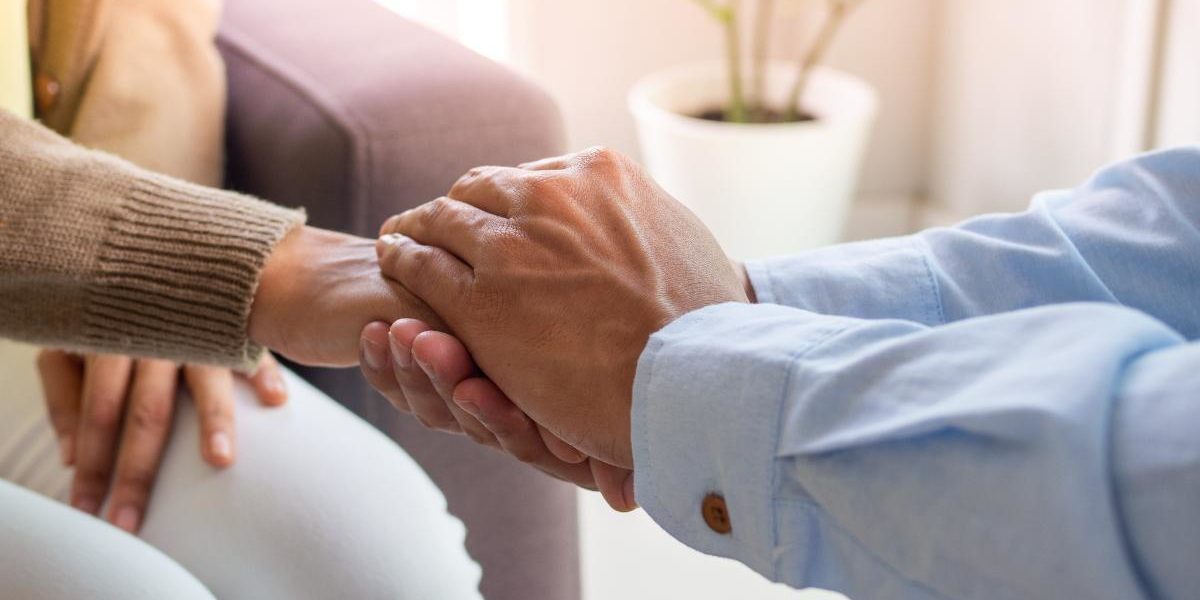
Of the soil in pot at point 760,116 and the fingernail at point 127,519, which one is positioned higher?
the fingernail at point 127,519

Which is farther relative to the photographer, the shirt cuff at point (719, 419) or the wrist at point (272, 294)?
the wrist at point (272, 294)

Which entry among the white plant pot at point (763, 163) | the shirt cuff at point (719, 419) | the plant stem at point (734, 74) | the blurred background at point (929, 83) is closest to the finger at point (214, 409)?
the shirt cuff at point (719, 419)

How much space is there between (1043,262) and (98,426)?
673mm

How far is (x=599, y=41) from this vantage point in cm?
229

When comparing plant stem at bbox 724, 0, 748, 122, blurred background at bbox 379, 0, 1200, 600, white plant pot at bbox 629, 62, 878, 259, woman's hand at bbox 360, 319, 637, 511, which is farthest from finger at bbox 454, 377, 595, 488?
plant stem at bbox 724, 0, 748, 122

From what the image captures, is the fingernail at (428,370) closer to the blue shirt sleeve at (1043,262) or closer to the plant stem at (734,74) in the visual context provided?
the blue shirt sleeve at (1043,262)

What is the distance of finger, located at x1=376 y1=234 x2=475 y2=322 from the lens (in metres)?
0.84

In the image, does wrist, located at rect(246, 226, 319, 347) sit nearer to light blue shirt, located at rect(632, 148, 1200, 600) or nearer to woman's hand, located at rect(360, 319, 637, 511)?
woman's hand, located at rect(360, 319, 637, 511)

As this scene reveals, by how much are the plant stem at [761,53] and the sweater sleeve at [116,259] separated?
1.35 metres

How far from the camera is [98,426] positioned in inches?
36.6

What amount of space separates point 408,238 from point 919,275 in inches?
13.9

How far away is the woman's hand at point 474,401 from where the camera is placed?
0.80 m

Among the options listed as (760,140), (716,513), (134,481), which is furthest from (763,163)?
(716,513)

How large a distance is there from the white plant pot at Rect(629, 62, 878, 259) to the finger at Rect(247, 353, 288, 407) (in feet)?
3.64
